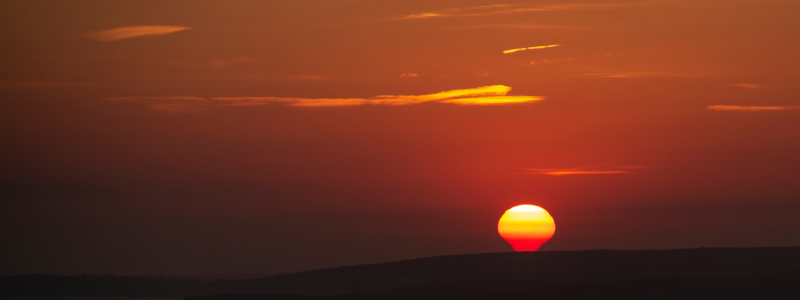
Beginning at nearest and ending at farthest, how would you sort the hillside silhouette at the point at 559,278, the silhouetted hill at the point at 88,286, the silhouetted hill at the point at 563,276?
the hillside silhouette at the point at 559,278 → the silhouetted hill at the point at 563,276 → the silhouetted hill at the point at 88,286

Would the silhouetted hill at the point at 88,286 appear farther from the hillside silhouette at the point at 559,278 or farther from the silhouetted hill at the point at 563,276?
the silhouetted hill at the point at 563,276

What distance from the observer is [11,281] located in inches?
5866

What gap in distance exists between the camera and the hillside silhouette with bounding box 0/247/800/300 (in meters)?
69.5

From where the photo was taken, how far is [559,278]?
287 feet

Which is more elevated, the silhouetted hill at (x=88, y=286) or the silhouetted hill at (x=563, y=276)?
Answer: the silhouetted hill at (x=88, y=286)

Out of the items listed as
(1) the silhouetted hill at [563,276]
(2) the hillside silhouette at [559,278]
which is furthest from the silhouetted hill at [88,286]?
(1) the silhouetted hill at [563,276]

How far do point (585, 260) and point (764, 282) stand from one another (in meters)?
28.1

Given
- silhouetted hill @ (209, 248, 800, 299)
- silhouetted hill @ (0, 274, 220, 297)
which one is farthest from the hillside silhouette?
silhouetted hill @ (0, 274, 220, 297)

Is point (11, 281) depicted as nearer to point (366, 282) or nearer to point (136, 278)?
point (136, 278)

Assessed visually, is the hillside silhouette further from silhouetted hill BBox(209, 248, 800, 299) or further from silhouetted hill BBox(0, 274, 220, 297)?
silhouetted hill BBox(0, 274, 220, 297)

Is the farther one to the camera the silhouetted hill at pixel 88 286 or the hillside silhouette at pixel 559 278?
the silhouetted hill at pixel 88 286

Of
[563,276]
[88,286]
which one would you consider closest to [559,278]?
[563,276]

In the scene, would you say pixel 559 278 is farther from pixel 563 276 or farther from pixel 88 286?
pixel 88 286

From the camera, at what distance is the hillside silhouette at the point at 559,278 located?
228 ft
